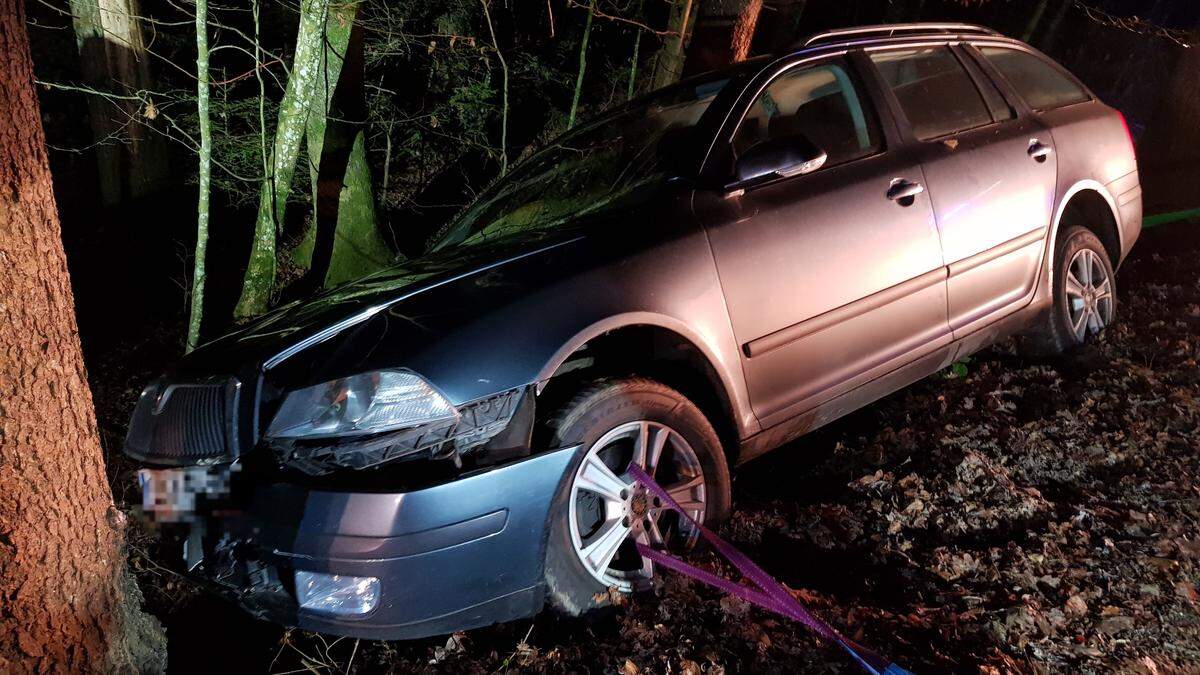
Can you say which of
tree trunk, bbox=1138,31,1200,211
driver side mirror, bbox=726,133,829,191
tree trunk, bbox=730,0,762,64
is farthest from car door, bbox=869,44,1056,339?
tree trunk, bbox=1138,31,1200,211

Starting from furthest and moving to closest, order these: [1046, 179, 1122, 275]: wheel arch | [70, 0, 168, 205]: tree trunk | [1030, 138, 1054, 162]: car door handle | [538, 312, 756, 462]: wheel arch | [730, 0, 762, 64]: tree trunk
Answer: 1. [70, 0, 168, 205]: tree trunk
2. [730, 0, 762, 64]: tree trunk
3. [1046, 179, 1122, 275]: wheel arch
4. [1030, 138, 1054, 162]: car door handle
5. [538, 312, 756, 462]: wheel arch

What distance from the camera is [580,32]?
1133cm

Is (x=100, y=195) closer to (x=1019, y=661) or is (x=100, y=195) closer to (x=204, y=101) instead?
(x=204, y=101)

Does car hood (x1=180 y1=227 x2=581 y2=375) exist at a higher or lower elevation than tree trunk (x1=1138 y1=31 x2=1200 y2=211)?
higher

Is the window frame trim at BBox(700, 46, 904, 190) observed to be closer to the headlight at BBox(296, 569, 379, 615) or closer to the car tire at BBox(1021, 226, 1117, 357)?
the car tire at BBox(1021, 226, 1117, 357)

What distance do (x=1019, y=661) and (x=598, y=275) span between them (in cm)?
173

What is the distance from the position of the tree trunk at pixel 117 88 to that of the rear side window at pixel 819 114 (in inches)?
310

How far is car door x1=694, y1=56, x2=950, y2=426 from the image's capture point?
9.86 feet

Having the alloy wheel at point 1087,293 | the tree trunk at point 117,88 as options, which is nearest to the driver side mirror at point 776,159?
the alloy wheel at point 1087,293

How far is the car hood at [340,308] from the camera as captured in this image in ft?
8.68

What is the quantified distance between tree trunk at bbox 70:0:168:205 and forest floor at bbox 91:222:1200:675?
21.4ft

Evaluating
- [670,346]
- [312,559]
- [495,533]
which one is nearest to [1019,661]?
[670,346]

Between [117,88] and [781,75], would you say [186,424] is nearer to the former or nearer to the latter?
[781,75]

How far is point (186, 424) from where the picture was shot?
264cm
